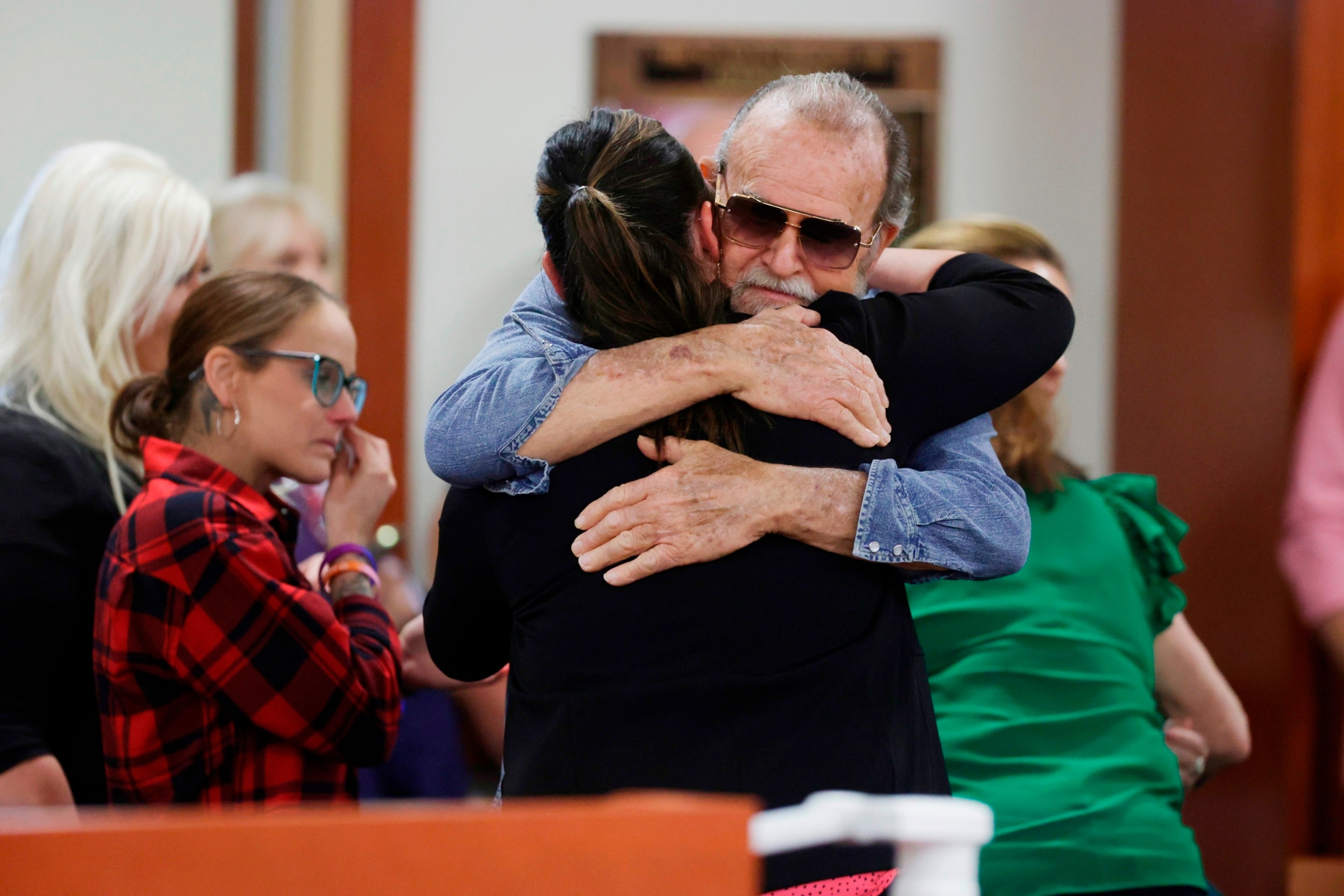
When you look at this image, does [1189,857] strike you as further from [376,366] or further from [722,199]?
[376,366]

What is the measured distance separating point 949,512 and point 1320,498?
187 centimetres

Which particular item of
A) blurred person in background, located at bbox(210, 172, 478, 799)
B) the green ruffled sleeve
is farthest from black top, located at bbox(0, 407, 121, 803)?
the green ruffled sleeve

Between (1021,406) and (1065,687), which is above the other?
(1021,406)

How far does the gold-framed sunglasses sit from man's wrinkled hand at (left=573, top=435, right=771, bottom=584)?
0.27m

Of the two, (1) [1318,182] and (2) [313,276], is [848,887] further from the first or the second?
(1) [1318,182]

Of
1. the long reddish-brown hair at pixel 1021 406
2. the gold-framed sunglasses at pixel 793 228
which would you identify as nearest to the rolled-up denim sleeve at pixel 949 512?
the gold-framed sunglasses at pixel 793 228

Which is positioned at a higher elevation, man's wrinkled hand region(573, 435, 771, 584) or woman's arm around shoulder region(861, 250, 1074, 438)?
woman's arm around shoulder region(861, 250, 1074, 438)

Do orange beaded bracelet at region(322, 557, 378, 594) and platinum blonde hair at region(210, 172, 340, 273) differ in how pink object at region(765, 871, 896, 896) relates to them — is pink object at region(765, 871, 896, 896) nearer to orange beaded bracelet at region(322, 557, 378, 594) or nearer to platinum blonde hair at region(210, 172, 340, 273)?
orange beaded bracelet at region(322, 557, 378, 594)

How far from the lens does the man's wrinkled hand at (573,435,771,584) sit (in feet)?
4.03

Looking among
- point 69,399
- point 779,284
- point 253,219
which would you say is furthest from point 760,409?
point 253,219

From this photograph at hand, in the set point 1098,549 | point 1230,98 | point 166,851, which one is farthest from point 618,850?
point 1230,98

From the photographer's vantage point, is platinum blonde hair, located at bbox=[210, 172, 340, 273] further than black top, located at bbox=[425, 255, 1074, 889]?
Yes

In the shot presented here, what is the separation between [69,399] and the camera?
6.47 feet

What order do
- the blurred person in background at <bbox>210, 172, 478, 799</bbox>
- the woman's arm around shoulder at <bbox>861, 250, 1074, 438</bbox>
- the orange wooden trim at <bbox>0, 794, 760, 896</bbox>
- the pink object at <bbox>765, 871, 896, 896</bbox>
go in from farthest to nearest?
1. the blurred person in background at <bbox>210, 172, 478, 799</bbox>
2. the woman's arm around shoulder at <bbox>861, 250, 1074, 438</bbox>
3. the pink object at <bbox>765, 871, 896, 896</bbox>
4. the orange wooden trim at <bbox>0, 794, 760, 896</bbox>
